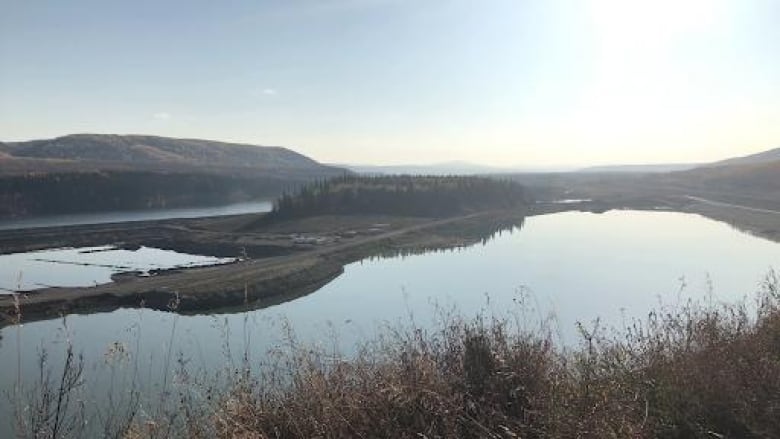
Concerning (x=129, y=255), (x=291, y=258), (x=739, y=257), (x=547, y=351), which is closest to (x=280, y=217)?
(x=129, y=255)

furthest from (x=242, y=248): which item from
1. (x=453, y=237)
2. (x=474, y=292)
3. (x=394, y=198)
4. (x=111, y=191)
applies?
(x=111, y=191)

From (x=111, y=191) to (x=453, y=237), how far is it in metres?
83.6

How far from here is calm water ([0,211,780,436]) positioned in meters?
28.0

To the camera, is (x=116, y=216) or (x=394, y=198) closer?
(x=394, y=198)

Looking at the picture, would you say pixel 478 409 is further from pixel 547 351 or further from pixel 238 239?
pixel 238 239

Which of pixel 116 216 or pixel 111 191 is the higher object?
pixel 111 191

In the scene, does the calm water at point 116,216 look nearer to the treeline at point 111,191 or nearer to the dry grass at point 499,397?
the treeline at point 111,191

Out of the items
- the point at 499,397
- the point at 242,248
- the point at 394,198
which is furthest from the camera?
the point at 394,198

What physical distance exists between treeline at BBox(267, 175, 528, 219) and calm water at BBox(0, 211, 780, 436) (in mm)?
33999

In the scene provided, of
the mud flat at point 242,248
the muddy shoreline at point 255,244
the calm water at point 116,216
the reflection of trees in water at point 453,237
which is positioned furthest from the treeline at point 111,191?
the reflection of trees in water at point 453,237

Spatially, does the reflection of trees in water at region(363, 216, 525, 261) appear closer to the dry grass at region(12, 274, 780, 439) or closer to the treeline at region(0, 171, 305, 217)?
the dry grass at region(12, 274, 780, 439)

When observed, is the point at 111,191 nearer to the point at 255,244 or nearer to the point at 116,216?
the point at 116,216

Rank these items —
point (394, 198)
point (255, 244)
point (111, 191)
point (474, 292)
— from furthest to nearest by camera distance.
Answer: point (111, 191)
point (394, 198)
point (255, 244)
point (474, 292)

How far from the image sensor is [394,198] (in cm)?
10806
